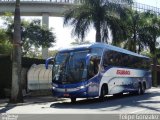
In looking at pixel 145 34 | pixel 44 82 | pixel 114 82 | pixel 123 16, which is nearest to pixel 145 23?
pixel 145 34

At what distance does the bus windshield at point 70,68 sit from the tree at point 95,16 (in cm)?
1391

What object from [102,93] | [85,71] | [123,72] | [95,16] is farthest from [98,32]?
[85,71]

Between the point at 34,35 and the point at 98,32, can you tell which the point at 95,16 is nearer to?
the point at 98,32

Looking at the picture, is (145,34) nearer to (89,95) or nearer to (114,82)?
(114,82)

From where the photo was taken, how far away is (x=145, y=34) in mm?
51781

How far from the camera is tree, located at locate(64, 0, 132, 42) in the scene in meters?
38.0

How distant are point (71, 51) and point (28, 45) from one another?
102 feet

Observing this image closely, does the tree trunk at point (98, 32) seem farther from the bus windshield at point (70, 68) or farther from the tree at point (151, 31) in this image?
the tree at point (151, 31)

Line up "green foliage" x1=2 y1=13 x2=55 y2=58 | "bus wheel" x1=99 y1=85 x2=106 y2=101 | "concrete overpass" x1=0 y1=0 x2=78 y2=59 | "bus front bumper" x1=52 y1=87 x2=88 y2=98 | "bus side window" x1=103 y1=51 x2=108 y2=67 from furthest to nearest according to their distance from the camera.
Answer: "concrete overpass" x1=0 y1=0 x2=78 y2=59 → "green foliage" x1=2 y1=13 x2=55 y2=58 → "bus side window" x1=103 y1=51 x2=108 y2=67 → "bus wheel" x1=99 y1=85 x2=106 y2=101 → "bus front bumper" x1=52 y1=87 x2=88 y2=98

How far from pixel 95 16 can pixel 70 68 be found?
15039 millimetres

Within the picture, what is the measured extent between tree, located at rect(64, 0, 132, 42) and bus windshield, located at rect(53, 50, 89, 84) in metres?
13.9

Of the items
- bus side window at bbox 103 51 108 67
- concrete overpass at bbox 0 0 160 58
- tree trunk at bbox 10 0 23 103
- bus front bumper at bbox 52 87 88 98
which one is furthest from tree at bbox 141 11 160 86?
bus front bumper at bbox 52 87 88 98

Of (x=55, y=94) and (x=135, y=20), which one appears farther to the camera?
(x=135, y=20)

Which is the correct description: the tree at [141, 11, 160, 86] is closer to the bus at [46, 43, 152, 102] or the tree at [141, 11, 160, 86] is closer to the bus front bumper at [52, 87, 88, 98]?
the bus at [46, 43, 152, 102]
